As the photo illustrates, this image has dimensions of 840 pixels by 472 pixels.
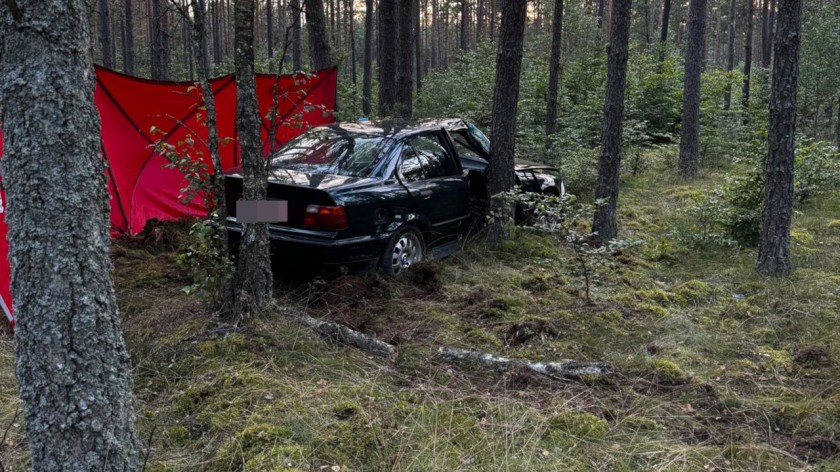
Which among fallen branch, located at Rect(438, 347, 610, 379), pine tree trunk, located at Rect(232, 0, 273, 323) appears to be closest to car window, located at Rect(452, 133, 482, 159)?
pine tree trunk, located at Rect(232, 0, 273, 323)

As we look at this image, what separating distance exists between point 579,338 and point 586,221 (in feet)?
15.5

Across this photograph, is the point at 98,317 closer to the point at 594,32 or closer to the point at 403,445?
the point at 403,445

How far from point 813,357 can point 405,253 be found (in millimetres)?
3516

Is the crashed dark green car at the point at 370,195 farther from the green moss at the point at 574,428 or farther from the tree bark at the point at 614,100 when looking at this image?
the green moss at the point at 574,428

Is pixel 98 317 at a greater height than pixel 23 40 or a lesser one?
lesser

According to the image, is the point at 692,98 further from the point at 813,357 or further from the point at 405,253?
the point at 813,357

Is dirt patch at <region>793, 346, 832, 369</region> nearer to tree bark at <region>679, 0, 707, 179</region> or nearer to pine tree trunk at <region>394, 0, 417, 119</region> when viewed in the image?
pine tree trunk at <region>394, 0, 417, 119</region>

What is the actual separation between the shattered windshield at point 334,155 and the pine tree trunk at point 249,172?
1.11 m

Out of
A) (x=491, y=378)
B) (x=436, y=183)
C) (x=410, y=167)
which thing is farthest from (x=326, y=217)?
(x=491, y=378)

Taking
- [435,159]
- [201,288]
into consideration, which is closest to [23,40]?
[201,288]

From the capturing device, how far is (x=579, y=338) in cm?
478

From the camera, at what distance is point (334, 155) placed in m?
6.18

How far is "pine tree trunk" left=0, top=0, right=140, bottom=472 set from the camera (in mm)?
2168

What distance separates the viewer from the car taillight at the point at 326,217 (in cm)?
532
